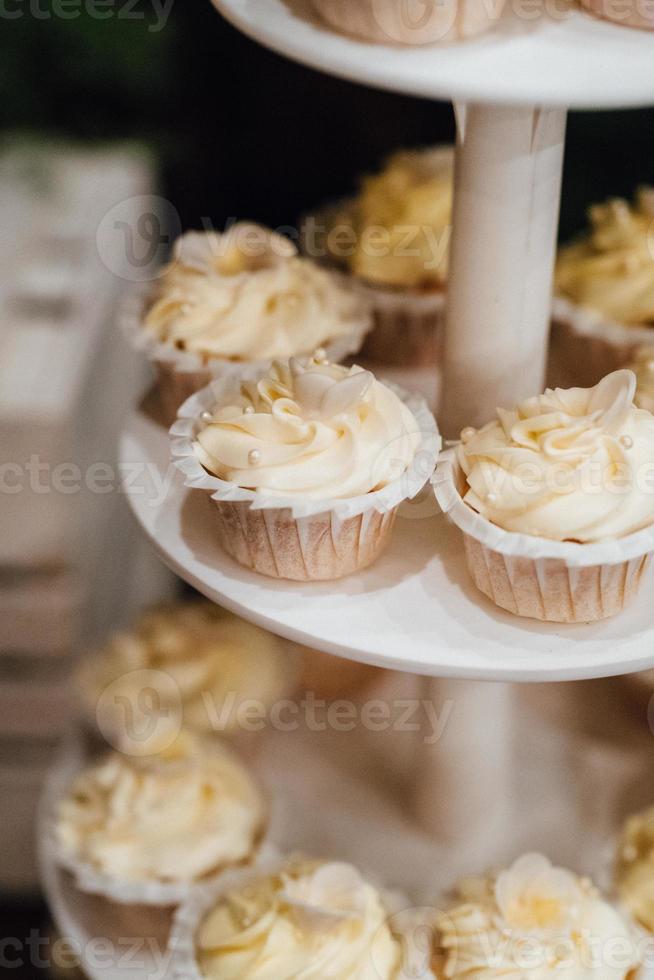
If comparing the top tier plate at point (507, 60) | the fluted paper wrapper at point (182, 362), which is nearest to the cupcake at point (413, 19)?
the top tier plate at point (507, 60)

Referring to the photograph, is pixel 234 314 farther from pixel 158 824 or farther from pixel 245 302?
pixel 158 824

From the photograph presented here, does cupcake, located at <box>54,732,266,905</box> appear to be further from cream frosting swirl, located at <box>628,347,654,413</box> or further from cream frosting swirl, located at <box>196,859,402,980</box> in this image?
cream frosting swirl, located at <box>628,347,654,413</box>

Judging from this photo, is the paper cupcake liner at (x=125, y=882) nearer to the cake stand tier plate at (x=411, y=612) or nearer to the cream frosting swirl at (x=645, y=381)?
the cake stand tier plate at (x=411, y=612)

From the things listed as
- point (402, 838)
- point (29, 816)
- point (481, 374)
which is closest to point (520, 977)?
point (402, 838)

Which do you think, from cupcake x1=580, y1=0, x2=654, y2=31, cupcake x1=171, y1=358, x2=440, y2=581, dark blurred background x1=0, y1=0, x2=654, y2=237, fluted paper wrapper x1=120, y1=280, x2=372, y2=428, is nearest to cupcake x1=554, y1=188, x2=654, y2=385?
fluted paper wrapper x1=120, y1=280, x2=372, y2=428

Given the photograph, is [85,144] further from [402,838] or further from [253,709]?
[402,838]

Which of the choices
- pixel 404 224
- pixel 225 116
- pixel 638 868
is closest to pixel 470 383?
pixel 404 224
